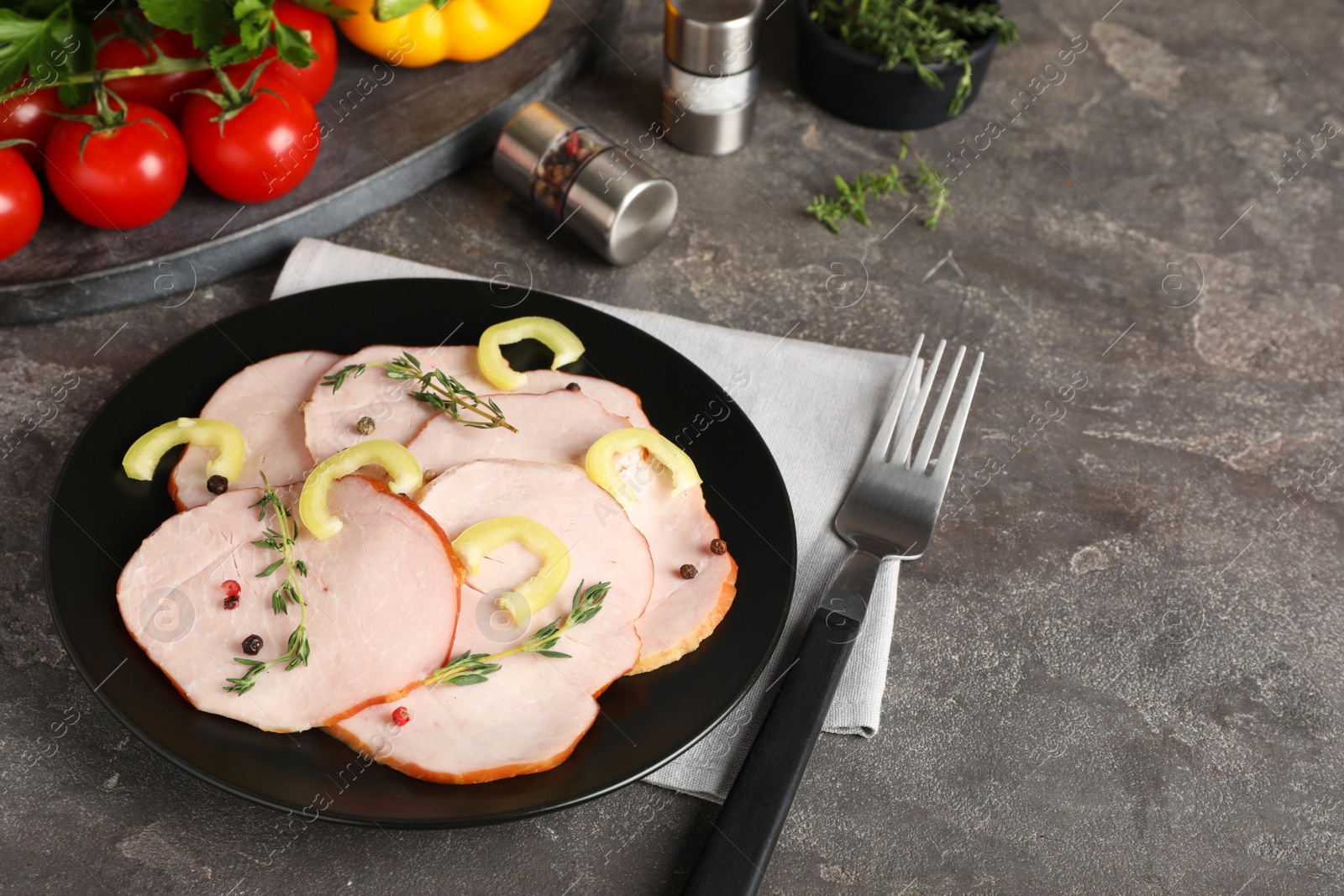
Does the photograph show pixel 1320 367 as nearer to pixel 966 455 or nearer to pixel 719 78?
pixel 966 455

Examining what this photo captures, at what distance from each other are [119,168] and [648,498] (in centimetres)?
109

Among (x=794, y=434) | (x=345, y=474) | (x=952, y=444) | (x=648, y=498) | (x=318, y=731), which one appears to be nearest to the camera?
(x=318, y=731)

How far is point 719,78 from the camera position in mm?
2053

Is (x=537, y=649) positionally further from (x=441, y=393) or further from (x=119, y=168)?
(x=119, y=168)

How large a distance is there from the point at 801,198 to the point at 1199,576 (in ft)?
3.56

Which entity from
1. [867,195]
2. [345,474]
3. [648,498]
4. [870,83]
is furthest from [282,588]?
[870,83]

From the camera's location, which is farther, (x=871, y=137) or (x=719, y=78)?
(x=871, y=137)

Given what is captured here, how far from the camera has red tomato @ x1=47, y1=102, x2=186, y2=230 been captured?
1.68 meters

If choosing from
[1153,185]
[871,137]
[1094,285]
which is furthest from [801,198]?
[1153,185]

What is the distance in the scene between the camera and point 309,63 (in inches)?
71.4

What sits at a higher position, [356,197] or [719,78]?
[719,78]

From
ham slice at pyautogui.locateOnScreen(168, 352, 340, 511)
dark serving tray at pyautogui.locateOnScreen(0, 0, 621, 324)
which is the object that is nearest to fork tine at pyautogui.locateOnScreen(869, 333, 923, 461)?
ham slice at pyautogui.locateOnScreen(168, 352, 340, 511)

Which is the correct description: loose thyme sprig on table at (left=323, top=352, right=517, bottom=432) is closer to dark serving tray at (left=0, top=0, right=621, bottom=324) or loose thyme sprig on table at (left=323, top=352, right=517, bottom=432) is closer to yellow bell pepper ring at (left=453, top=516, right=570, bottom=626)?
yellow bell pepper ring at (left=453, top=516, right=570, bottom=626)

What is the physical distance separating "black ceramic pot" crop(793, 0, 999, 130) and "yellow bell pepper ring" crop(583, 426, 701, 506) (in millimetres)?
1165
